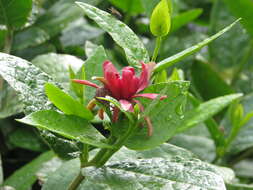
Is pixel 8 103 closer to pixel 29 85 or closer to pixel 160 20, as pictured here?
pixel 29 85

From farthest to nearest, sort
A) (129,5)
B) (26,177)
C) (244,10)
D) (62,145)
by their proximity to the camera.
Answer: (129,5), (244,10), (26,177), (62,145)

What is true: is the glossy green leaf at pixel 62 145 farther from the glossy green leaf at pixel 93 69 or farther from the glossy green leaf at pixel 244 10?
the glossy green leaf at pixel 244 10

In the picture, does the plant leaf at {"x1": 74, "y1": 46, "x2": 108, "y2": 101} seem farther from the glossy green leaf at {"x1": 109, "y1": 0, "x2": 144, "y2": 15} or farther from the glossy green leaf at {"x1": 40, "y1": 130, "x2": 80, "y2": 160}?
the glossy green leaf at {"x1": 109, "y1": 0, "x2": 144, "y2": 15}

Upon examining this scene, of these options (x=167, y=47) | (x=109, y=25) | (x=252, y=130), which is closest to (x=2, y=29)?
(x=109, y=25)

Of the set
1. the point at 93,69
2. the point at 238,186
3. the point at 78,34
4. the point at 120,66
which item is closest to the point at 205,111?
the point at 238,186

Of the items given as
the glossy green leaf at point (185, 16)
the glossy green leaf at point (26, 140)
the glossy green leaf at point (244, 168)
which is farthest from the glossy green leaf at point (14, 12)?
the glossy green leaf at point (244, 168)
